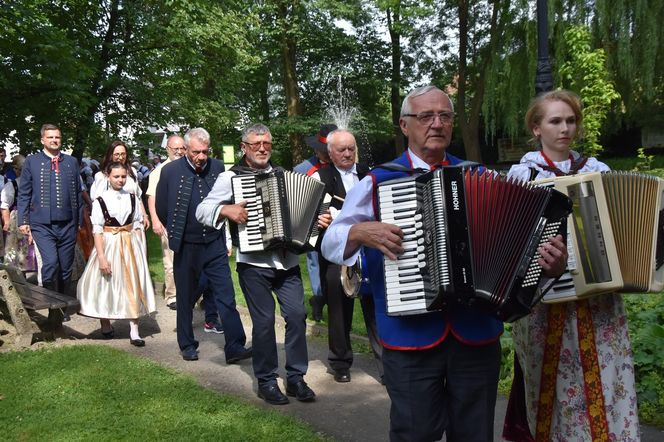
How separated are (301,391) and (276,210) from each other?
1.50m

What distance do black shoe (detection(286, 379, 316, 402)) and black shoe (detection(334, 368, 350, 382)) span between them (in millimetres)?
514

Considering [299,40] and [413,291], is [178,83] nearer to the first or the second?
[299,40]

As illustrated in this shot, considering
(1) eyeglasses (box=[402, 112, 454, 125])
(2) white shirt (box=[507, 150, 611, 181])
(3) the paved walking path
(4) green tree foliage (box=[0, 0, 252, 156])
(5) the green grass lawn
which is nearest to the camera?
(1) eyeglasses (box=[402, 112, 454, 125])

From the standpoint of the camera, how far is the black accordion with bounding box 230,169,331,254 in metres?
5.39

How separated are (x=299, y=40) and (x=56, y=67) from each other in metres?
15.3

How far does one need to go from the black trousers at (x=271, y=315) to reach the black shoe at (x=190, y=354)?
4.83 feet

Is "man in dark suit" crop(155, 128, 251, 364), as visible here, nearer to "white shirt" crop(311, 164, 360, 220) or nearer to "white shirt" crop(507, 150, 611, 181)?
"white shirt" crop(311, 164, 360, 220)

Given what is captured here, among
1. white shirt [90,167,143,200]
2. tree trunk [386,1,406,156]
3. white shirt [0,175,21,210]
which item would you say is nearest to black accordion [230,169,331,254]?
white shirt [90,167,143,200]

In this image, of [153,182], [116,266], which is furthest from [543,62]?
[116,266]

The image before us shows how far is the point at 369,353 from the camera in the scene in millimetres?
7242

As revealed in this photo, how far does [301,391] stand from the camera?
5734mm

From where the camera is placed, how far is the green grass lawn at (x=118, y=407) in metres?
4.87

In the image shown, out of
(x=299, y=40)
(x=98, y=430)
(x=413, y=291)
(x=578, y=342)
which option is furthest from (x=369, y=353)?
Answer: (x=299, y=40)

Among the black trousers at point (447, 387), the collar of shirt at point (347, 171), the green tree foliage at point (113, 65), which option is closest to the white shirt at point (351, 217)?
the black trousers at point (447, 387)
